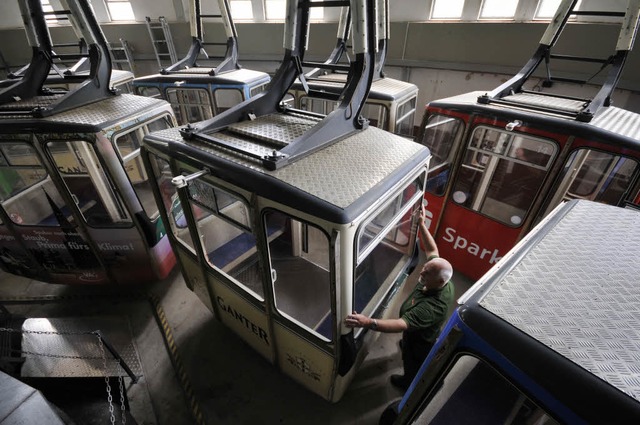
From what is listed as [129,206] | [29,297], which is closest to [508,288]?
[129,206]

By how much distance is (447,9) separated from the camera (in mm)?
7434

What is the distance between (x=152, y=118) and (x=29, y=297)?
3.50 metres

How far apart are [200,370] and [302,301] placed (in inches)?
57.8

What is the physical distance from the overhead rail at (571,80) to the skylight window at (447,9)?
4.65 m

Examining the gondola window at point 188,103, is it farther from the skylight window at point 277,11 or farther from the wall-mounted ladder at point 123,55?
the wall-mounted ladder at point 123,55

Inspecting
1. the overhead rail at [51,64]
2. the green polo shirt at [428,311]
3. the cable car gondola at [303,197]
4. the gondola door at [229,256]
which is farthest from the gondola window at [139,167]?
the green polo shirt at [428,311]

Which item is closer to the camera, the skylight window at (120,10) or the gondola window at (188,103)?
the gondola window at (188,103)

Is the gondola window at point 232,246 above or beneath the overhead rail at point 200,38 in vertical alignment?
beneath

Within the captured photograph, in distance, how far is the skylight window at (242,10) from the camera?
9281mm

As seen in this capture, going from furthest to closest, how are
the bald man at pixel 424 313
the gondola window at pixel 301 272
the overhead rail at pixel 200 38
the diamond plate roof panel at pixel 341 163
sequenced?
the overhead rail at pixel 200 38, the gondola window at pixel 301 272, the bald man at pixel 424 313, the diamond plate roof panel at pixel 341 163

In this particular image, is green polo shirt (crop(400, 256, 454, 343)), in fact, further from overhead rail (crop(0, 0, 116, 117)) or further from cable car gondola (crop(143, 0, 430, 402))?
overhead rail (crop(0, 0, 116, 117))

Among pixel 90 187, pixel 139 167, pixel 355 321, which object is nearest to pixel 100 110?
pixel 139 167

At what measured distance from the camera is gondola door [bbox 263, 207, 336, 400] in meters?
2.22

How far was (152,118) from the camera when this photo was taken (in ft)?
11.6
